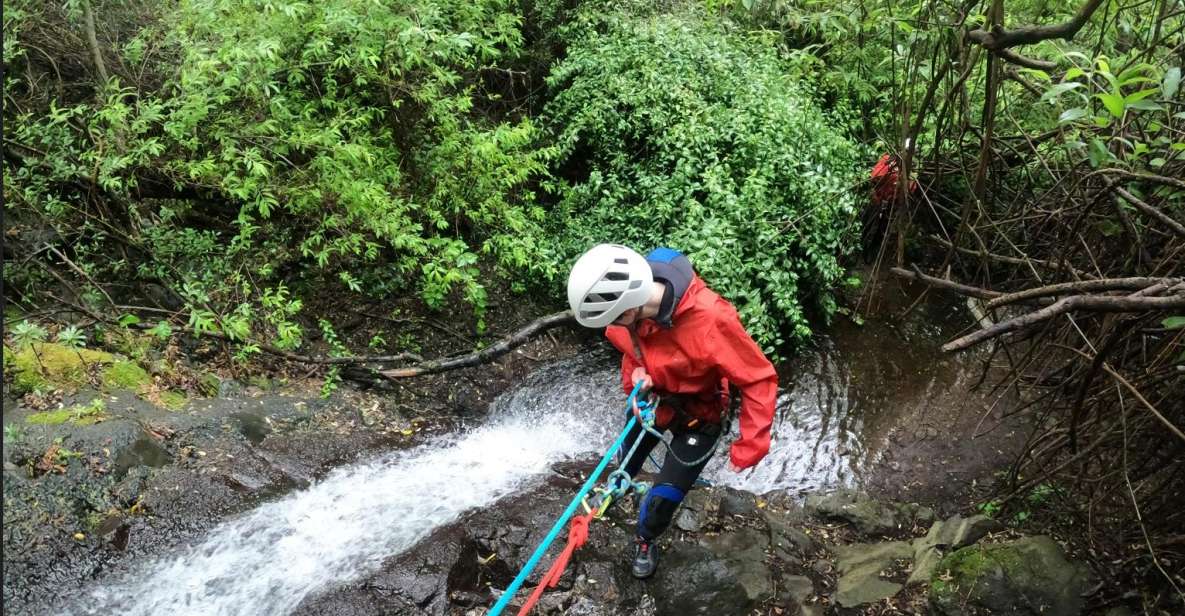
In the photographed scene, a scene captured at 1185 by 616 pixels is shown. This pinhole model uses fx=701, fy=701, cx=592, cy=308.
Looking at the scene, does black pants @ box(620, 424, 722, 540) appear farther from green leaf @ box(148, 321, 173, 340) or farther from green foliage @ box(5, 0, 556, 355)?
green leaf @ box(148, 321, 173, 340)

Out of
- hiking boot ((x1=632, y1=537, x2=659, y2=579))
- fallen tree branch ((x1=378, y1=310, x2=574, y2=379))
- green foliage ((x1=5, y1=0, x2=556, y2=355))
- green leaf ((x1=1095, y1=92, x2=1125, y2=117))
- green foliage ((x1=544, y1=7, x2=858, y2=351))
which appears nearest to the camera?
green leaf ((x1=1095, y1=92, x2=1125, y2=117))

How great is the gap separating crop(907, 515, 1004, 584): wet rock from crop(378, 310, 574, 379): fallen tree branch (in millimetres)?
3763

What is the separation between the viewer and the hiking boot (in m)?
4.25

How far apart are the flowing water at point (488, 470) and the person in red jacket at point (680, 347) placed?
1.88 meters

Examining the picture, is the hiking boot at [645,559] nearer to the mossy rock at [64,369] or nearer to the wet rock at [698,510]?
the wet rock at [698,510]

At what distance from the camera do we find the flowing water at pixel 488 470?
399 centimetres

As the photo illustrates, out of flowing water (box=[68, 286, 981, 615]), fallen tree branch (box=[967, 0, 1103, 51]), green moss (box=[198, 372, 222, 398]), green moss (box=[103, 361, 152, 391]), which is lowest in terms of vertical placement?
flowing water (box=[68, 286, 981, 615])

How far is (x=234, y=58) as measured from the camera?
5.72 metres

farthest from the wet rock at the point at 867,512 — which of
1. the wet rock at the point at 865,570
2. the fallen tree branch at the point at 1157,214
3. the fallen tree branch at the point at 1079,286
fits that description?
the fallen tree branch at the point at 1079,286

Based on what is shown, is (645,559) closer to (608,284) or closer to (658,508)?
(658,508)

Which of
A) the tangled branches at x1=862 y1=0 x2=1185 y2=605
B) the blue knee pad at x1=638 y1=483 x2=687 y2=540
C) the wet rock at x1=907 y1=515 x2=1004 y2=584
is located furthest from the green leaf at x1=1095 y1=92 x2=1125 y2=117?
the wet rock at x1=907 y1=515 x2=1004 y2=584

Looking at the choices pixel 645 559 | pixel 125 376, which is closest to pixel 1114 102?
pixel 645 559

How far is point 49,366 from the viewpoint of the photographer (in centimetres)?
480

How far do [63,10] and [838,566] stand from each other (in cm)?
757
